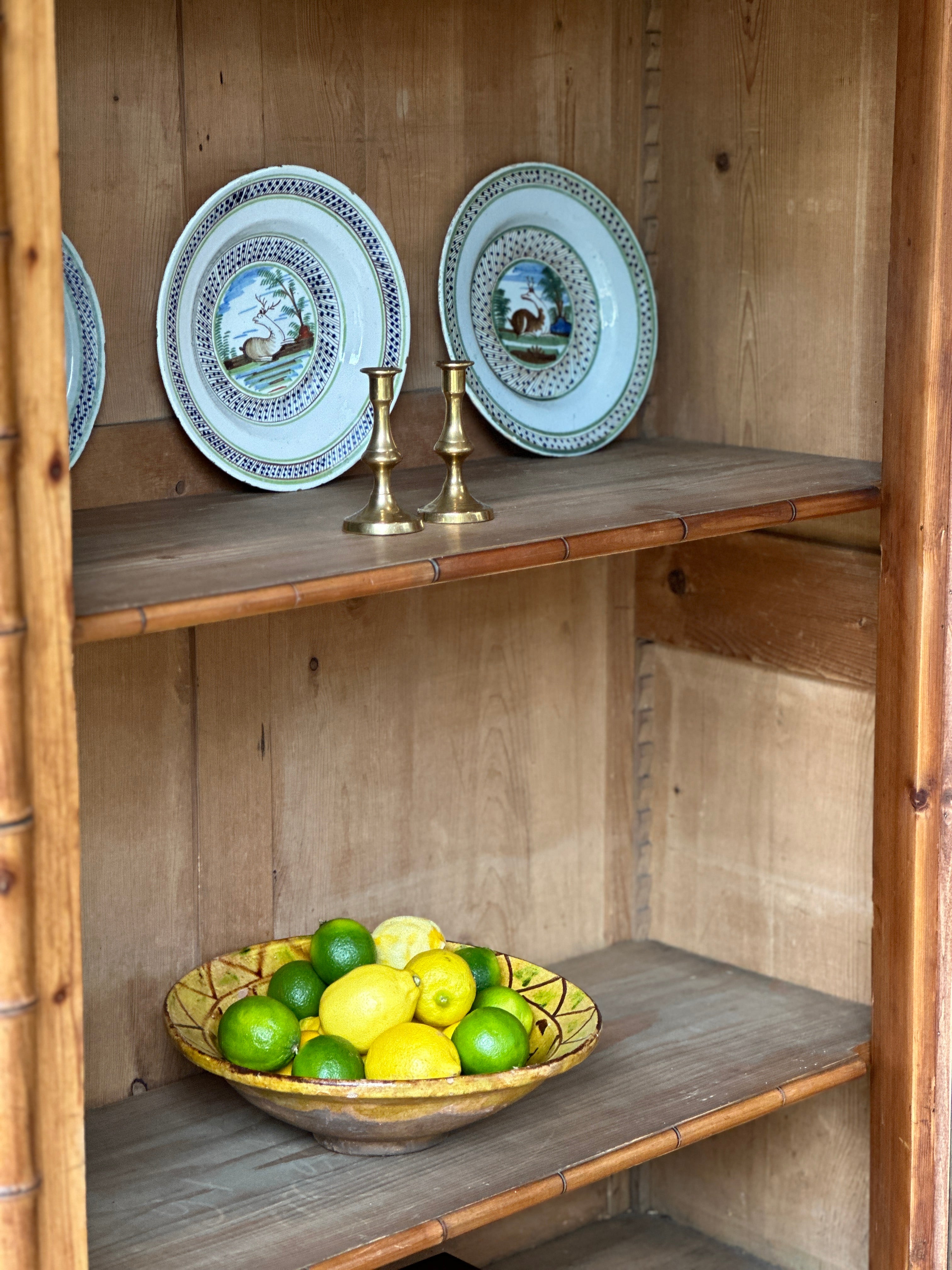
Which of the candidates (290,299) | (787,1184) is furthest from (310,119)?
(787,1184)

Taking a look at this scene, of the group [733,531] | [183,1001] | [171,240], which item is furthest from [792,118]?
[183,1001]

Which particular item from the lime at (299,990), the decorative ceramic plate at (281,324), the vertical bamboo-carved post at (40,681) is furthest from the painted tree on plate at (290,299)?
Answer: the lime at (299,990)

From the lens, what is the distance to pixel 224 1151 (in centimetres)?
153

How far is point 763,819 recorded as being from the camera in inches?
76.5

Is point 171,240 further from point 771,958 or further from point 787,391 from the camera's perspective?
point 771,958

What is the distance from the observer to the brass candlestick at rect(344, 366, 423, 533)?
1.38 meters

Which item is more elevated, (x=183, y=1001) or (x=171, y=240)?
(x=171, y=240)

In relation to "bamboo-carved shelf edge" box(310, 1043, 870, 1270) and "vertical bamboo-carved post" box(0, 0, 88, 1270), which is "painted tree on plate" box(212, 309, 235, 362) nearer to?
"vertical bamboo-carved post" box(0, 0, 88, 1270)

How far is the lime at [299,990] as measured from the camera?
5.09ft

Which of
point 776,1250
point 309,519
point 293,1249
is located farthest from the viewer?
point 776,1250

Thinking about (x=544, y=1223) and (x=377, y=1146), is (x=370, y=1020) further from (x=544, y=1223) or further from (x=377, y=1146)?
(x=544, y=1223)

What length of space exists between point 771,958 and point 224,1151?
73cm

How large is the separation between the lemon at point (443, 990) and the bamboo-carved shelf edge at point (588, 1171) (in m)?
0.17

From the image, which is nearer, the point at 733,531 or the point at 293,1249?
the point at 293,1249
